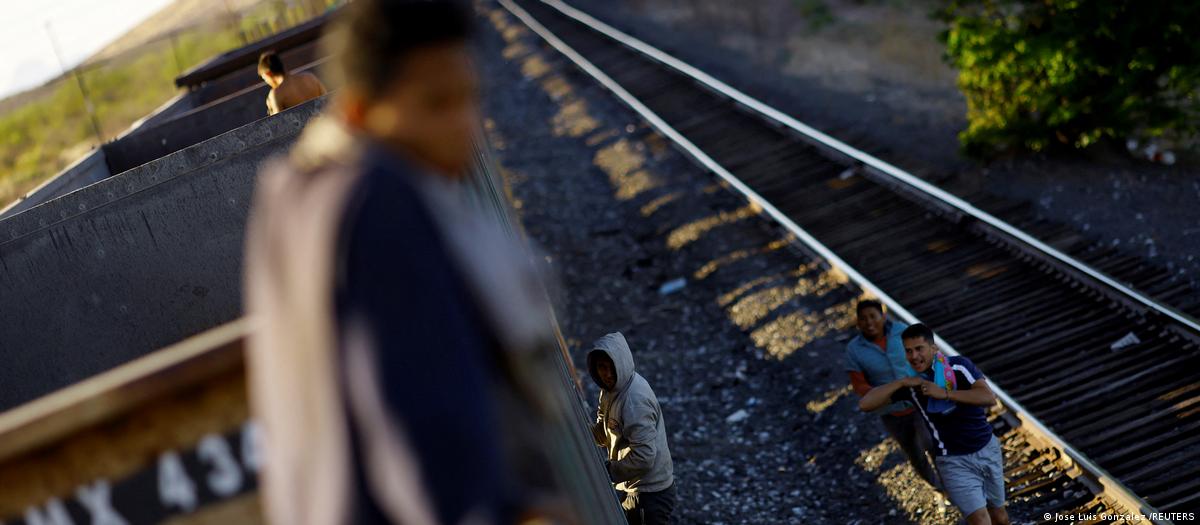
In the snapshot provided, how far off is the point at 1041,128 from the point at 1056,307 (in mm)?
4952

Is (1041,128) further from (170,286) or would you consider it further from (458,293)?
(458,293)

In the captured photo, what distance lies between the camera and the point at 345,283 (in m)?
1.70

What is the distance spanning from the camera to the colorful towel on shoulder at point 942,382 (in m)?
6.50

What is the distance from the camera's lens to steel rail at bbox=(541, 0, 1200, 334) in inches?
349

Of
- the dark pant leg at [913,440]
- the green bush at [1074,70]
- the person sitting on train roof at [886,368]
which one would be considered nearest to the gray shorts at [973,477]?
the person sitting on train roof at [886,368]

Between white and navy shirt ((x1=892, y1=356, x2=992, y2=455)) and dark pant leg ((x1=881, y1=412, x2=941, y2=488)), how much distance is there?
0.49m

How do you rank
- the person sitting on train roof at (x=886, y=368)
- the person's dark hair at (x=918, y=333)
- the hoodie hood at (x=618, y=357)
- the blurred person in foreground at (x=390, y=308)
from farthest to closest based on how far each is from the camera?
the person sitting on train roof at (x=886, y=368), the person's dark hair at (x=918, y=333), the hoodie hood at (x=618, y=357), the blurred person in foreground at (x=390, y=308)

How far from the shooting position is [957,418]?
6555mm

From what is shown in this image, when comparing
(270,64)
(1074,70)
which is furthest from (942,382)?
(1074,70)

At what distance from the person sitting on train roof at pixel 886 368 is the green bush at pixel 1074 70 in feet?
23.2

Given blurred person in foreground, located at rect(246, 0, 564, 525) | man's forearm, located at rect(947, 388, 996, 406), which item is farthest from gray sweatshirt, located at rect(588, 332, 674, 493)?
blurred person in foreground, located at rect(246, 0, 564, 525)

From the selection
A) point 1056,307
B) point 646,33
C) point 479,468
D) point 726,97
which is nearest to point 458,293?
point 479,468

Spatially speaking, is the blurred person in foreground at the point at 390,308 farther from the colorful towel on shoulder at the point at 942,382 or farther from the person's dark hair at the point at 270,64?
the person's dark hair at the point at 270,64

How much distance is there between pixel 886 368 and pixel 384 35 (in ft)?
18.5
